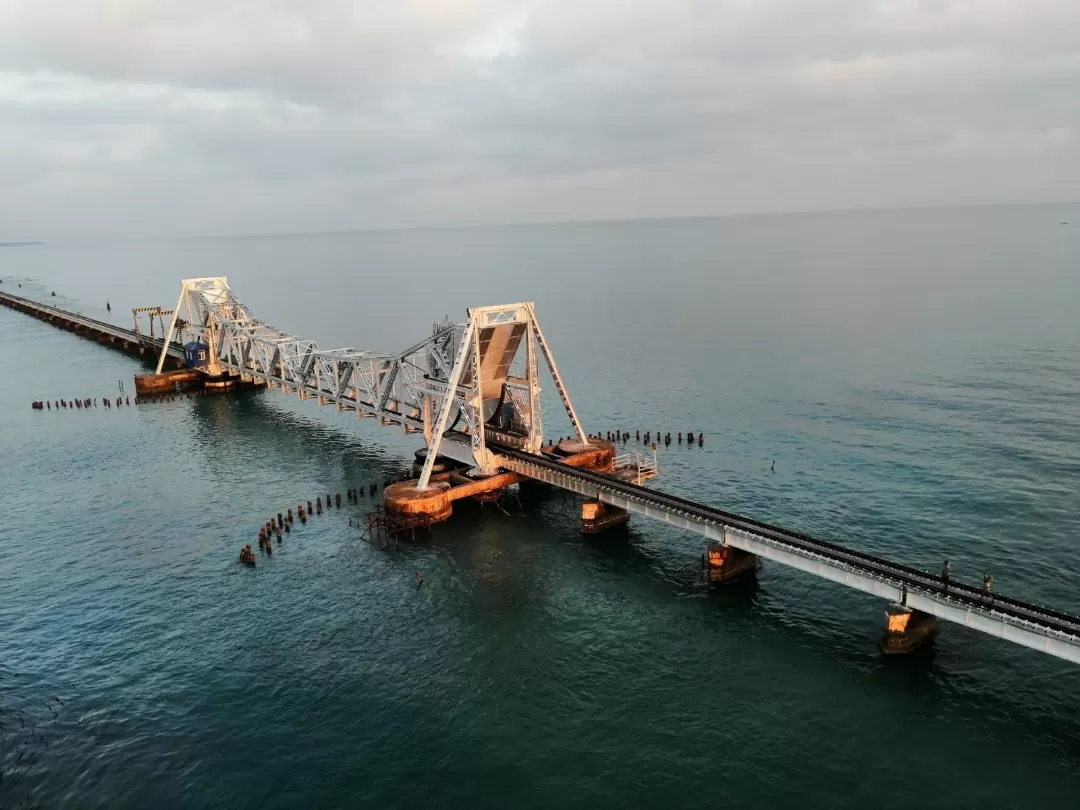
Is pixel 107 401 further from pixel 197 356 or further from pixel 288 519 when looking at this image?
pixel 288 519

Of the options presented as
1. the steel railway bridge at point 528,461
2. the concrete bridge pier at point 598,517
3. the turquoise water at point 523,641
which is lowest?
the turquoise water at point 523,641

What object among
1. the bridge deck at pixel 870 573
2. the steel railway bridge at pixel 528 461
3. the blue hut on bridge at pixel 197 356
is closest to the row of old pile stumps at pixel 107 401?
the blue hut on bridge at pixel 197 356

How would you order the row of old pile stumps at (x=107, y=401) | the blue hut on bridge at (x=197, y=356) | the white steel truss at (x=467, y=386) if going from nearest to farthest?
the white steel truss at (x=467, y=386), the row of old pile stumps at (x=107, y=401), the blue hut on bridge at (x=197, y=356)

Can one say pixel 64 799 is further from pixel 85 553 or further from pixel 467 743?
pixel 85 553

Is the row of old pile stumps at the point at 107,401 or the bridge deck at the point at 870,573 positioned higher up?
the row of old pile stumps at the point at 107,401

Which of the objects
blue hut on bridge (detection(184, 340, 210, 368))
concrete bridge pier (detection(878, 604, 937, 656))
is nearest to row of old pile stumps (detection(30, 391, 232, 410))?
blue hut on bridge (detection(184, 340, 210, 368))

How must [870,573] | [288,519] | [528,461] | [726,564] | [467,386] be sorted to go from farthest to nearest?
[467,386]
[528,461]
[288,519]
[726,564]
[870,573]

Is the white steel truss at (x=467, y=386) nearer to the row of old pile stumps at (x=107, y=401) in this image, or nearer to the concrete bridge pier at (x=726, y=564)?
the concrete bridge pier at (x=726, y=564)

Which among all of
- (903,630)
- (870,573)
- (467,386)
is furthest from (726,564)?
(467,386)

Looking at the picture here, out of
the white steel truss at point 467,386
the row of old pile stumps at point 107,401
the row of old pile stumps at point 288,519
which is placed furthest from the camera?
the row of old pile stumps at point 107,401

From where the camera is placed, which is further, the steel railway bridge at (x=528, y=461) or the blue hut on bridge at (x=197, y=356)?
the blue hut on bridge at (x=197, y=356)
